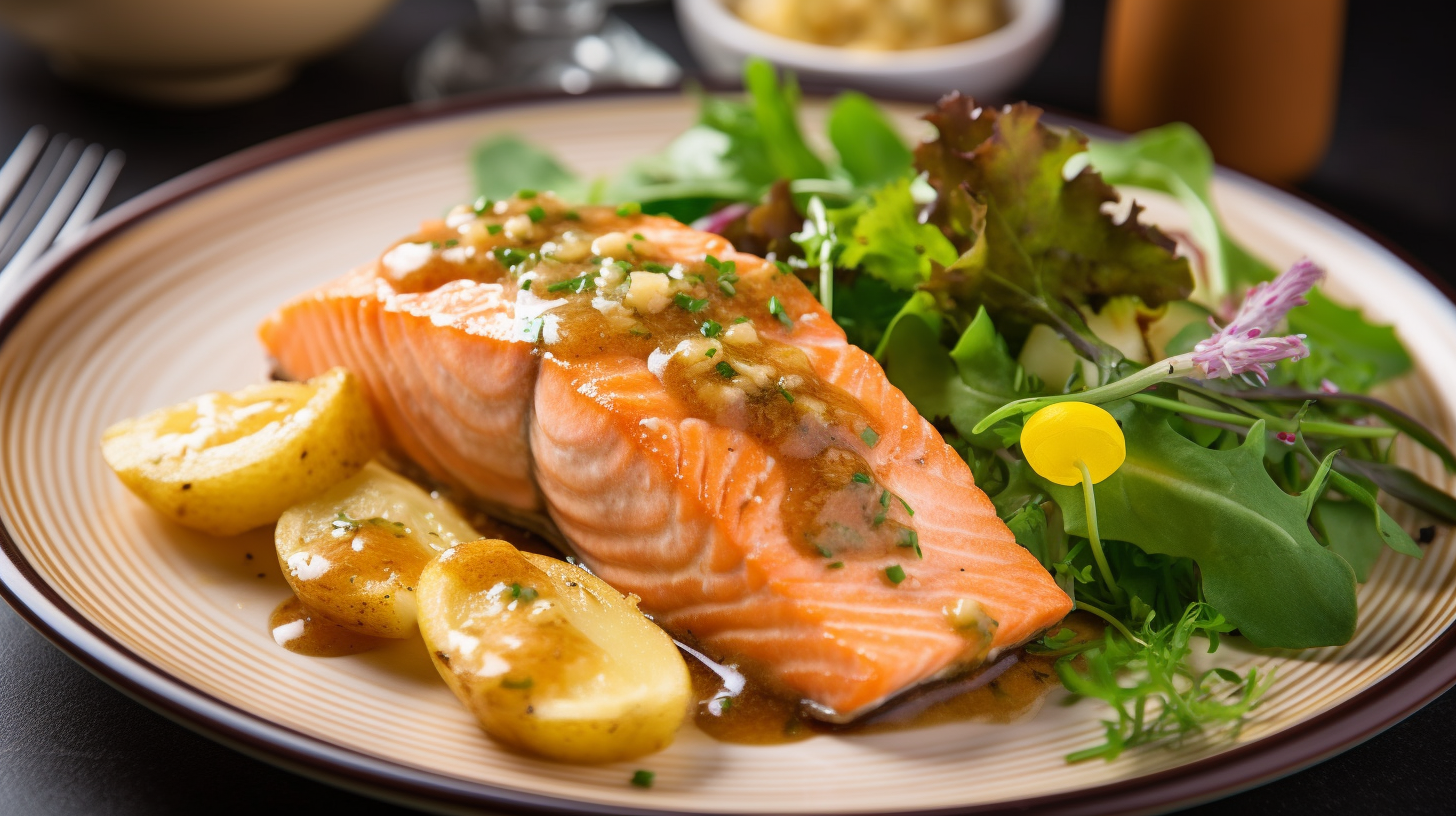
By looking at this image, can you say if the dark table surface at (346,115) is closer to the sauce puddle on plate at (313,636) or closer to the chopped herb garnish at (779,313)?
the sauce puddle on plate at (313,636)

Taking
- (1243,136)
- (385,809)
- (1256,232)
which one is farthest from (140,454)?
(1243,136)

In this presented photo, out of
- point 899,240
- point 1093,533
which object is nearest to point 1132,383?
point 1093,533

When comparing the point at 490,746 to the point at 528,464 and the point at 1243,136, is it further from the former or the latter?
the point at 1243,136

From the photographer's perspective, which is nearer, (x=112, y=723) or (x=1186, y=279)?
(x=112, y=723)

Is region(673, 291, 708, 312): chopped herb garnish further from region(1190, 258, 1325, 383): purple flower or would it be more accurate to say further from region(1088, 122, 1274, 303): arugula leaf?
region(1088, 122, 1274, 303): arugula leaf

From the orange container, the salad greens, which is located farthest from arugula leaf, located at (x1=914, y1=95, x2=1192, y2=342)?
the orange container
